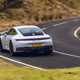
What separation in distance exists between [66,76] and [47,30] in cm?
2664

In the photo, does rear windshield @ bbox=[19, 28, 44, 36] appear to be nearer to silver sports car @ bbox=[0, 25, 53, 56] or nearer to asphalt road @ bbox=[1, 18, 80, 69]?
silver sports car @ bbox=[0, 25, 53, 56]

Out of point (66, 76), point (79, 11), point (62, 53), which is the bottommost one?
point (79, 11)

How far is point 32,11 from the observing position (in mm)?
50812

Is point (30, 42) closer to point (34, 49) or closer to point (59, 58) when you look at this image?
point (34, 49)

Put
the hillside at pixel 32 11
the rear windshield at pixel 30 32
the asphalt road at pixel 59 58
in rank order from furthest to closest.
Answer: the hillside at pixel 32 11
the rear windshield at pixel 30 32
the asphalt road at pixel 59 58

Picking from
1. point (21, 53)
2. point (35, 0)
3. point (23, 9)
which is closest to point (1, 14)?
point (23, 9)

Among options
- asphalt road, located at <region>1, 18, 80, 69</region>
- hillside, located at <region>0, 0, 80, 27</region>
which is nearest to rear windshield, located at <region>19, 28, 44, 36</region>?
asphalt road, located at <region>1, 18, 80, 69</region>

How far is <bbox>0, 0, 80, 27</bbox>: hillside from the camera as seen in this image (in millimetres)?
47959

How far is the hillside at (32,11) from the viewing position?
4796cm

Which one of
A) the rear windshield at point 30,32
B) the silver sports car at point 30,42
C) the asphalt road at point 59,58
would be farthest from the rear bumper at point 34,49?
the rear windshield at point 30,32

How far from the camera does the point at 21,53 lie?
2294 cm

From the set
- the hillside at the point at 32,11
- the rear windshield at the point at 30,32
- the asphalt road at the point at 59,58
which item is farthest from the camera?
the hillside at the point at 32,11

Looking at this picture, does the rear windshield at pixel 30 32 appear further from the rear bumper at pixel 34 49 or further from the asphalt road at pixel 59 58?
the asphalt road at pixel 59 58

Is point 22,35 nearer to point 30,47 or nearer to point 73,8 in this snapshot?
point 30,47
